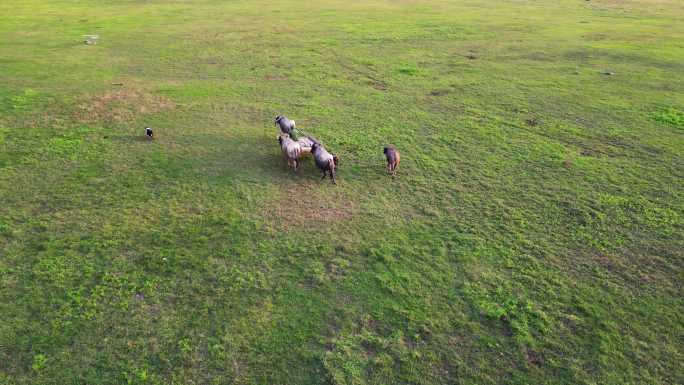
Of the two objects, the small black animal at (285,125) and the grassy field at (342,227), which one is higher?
the small black animal at (285,125)

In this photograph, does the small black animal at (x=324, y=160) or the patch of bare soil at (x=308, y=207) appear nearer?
the patch of bare soil at (x=308, y=207)

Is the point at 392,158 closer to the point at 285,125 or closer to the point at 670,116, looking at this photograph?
the point at 285,125

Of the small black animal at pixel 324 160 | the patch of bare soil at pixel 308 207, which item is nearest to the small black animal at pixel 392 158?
the small black animal at pixel 324 160

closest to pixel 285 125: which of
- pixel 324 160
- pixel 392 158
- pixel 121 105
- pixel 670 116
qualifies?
pixel 324 160

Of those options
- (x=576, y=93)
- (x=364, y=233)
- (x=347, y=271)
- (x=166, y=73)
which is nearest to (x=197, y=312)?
(x=347, y=271)

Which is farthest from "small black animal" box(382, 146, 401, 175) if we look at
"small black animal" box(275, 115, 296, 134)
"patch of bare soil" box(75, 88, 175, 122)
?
"patch of bare soil" box(75, 88, 175, 122)

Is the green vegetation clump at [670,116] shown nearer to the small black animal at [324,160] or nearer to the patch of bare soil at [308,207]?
the small black animal at [324,160]
